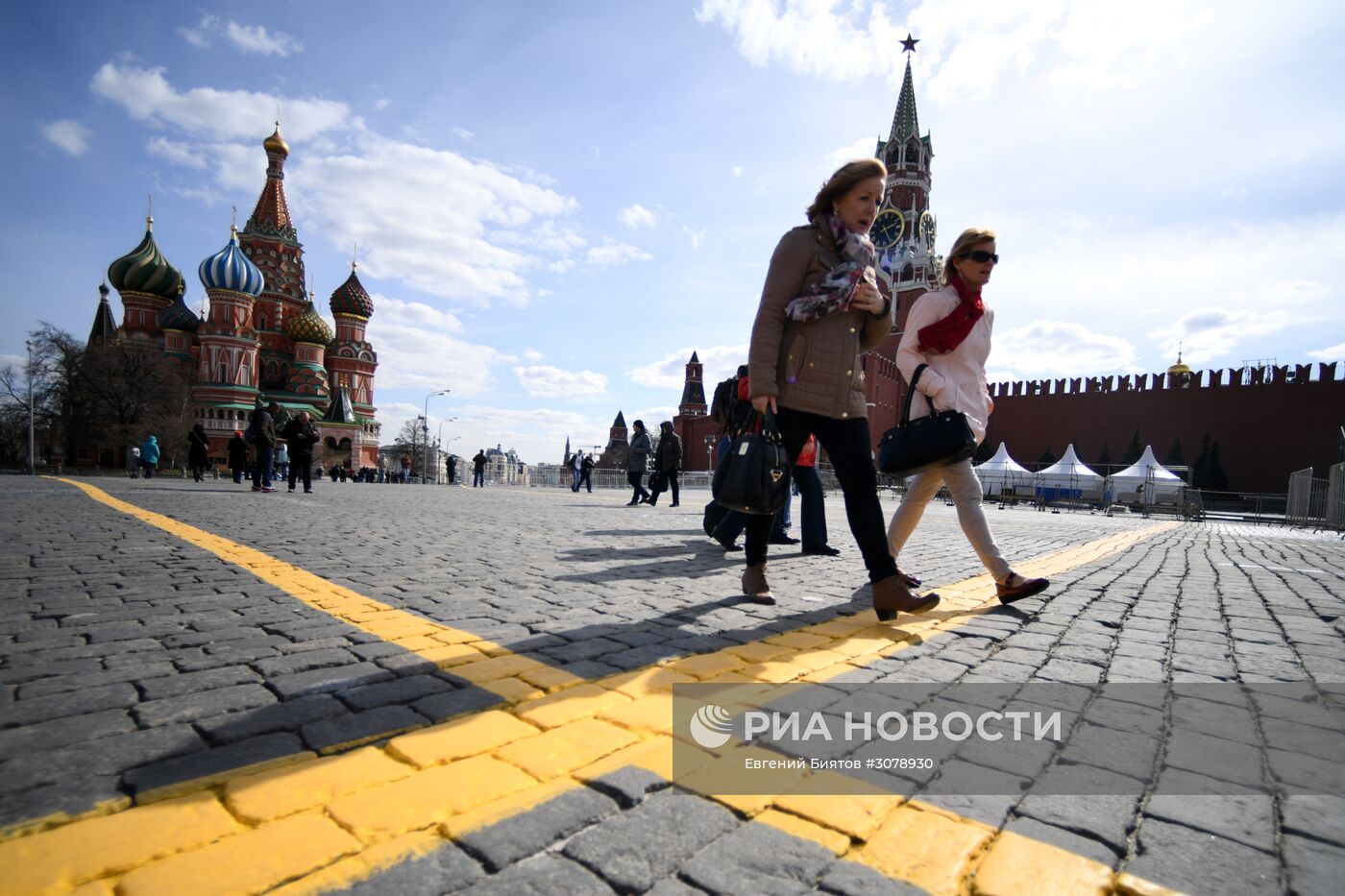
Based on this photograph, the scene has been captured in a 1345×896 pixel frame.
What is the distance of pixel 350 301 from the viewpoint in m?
59.2

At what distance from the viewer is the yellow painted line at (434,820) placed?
113 cm

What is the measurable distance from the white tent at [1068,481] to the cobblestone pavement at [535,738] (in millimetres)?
31221

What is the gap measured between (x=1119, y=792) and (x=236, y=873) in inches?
70.8

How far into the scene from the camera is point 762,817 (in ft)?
4.41

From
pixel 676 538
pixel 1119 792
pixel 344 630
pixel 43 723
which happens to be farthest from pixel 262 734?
pixel 676 538

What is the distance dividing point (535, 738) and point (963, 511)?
2734 millimetres

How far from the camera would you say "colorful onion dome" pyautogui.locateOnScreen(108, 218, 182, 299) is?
49688mm

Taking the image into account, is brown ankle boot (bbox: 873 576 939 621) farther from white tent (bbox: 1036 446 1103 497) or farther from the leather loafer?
white tent (bbox: 1036 446 1103 497)

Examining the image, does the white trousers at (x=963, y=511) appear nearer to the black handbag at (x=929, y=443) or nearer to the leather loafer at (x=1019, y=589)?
the leather loafer at (x=1019, y=589)

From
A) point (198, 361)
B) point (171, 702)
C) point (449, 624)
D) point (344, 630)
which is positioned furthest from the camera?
point (198, 361)

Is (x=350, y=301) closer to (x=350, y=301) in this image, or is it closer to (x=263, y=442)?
(x=350, y=301)

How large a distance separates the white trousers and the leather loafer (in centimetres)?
5

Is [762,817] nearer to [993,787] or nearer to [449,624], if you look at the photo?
[993,787]

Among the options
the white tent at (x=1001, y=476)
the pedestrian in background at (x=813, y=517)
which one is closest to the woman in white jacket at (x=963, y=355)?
the pedestrian in background at (x=813, y=517)
